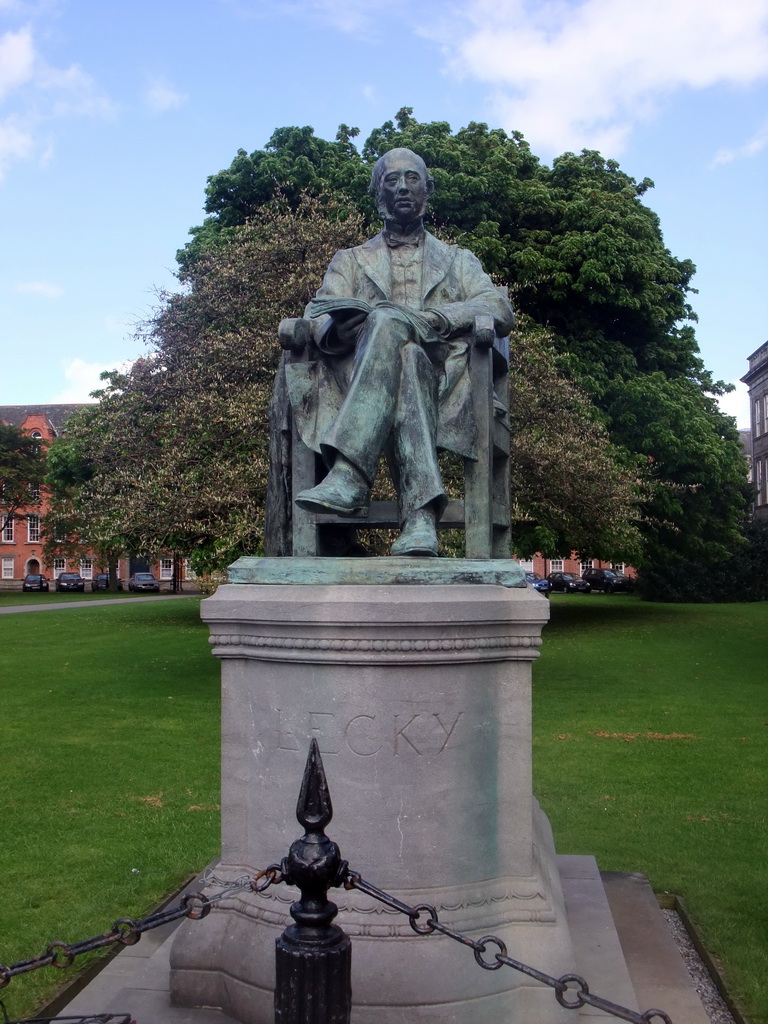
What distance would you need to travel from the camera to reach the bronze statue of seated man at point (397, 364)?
4.12 meters

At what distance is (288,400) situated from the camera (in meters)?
4.57

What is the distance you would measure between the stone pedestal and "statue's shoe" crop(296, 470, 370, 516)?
41cm

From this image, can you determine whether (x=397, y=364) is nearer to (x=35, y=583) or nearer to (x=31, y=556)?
(x=35, y=583)

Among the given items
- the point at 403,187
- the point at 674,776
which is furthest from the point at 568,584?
the point at 403,187

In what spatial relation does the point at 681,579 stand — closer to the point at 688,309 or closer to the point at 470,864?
the point at 688,309

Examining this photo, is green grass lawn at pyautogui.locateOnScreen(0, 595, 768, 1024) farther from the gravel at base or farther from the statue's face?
the statue's face

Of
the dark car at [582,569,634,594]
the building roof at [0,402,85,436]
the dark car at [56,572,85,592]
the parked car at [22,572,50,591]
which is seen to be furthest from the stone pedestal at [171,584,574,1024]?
the building roof at [0,402,85,436]

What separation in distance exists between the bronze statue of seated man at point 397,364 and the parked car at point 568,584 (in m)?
49.3

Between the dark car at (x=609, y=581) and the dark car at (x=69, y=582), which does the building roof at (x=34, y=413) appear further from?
the dark car at (x=609, y=581)

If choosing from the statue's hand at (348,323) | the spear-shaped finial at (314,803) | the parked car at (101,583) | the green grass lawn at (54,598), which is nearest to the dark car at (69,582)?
the green grass lawn at (54,598)

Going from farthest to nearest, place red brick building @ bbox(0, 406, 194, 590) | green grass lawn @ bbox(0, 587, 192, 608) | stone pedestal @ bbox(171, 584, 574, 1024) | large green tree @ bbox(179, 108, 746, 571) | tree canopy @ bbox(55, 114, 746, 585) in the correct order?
1. red brick building @ bbox(0, 406, 194, 590)
2. green grass lawn @ bbox(0, 587, 192, 608)
3. large green tree @ bbox(179, 108, 746, 571)
4. tree canopy @ bbox(55, 114, 746, 585)
5. stone pedestal @ bbox(171, 584, 574, 1024)

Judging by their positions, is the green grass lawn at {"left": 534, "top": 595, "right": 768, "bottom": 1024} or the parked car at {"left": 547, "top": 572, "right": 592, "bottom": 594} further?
the parked car at {"left": 547, "top": 572, "right": 592, "bottom": 594}

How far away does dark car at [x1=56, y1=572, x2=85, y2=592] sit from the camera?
5901cm

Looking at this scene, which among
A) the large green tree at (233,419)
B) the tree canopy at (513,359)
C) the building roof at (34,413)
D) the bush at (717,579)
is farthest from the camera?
the building roof at (34,413)
